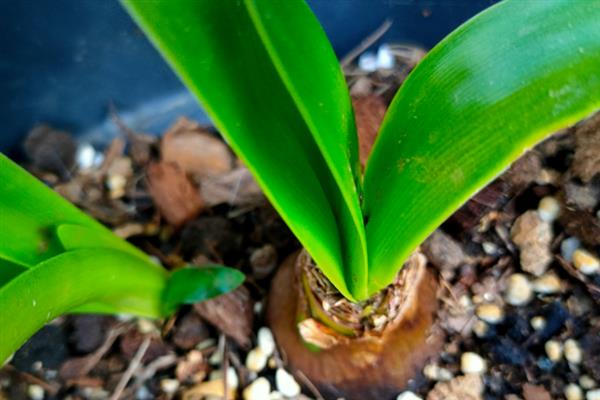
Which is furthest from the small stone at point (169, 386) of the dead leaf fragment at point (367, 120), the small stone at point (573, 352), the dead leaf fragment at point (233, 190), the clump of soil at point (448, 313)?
the small stone at point (573, 352)

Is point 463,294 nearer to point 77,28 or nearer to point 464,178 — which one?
point 464,178

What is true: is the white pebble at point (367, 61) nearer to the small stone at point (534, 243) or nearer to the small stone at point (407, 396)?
the small stone at point (534, 243)

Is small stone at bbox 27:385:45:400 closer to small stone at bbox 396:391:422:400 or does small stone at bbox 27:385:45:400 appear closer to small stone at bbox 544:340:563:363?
small stone at bbox 396:391:422:400

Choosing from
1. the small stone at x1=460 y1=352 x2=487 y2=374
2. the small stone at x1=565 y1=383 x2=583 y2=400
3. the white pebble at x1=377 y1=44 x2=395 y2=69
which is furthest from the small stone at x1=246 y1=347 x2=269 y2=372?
the white pebble at x1=377 y1=44 x2=395 y2=69

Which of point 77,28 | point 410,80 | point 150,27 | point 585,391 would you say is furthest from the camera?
point 77,28

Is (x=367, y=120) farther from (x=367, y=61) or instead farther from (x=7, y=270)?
(x=7, y=270)

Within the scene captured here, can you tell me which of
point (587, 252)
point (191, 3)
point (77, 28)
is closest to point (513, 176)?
point (587, 252)
